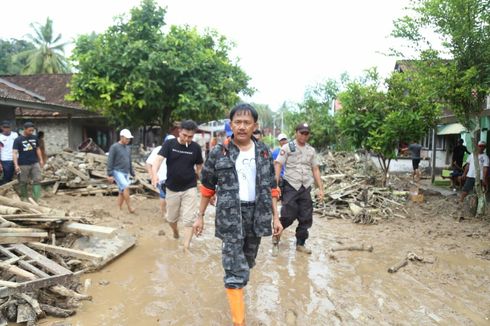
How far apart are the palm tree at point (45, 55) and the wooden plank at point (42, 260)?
33.7 metres

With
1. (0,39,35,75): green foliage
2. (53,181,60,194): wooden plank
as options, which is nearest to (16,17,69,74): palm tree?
(0,39,35,75): green foliage

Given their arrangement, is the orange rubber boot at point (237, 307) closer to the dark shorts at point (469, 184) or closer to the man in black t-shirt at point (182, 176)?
the man in black t-shirt at point (182, 176)

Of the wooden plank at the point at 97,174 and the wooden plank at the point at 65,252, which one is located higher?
the wooden plank at the point at 97,174

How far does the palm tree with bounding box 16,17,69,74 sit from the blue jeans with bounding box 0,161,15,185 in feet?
93.7

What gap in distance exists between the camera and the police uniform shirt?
5.79 metres

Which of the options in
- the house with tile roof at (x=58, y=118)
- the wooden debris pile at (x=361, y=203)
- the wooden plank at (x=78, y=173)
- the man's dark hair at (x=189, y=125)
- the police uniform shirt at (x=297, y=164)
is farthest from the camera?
the house with tile roof at (x=58, y=118)

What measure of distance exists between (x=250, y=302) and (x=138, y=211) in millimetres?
5495

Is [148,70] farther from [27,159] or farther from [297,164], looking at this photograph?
[297,164]

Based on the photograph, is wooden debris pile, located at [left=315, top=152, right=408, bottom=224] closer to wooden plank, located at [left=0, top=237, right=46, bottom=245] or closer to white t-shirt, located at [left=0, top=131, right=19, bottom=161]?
wooden plank, located at [left=0, top=237, right=46, bottom=245]

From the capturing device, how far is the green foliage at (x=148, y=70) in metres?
11.6

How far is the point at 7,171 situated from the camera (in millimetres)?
8852

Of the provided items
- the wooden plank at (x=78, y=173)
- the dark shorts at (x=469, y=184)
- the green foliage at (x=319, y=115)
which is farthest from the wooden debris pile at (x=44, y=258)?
the green foliage at (x=319, y=115)

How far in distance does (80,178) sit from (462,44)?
10112mm

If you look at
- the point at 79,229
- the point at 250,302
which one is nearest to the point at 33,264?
the point at 79,229
